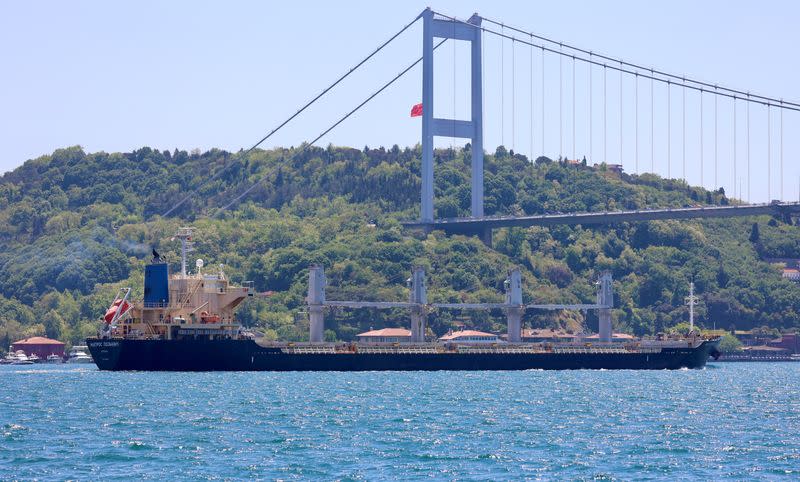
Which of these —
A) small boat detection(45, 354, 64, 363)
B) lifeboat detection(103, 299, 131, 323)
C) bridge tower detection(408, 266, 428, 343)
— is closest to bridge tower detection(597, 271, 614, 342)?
bridge tower detection(408, 266, 428, 343)

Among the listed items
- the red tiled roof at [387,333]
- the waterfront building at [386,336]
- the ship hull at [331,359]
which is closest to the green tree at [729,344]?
the red tiled roof at [387,333]

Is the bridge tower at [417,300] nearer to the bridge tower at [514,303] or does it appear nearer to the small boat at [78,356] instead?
the bridge tower at [514,303]

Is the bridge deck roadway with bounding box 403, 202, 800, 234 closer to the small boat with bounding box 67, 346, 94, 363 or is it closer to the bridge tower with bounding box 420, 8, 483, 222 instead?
the bridge tower with bounding box 420, 8, 483, 222

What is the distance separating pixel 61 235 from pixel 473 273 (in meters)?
43.5

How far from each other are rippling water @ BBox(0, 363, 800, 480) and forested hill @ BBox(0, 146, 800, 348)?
4889 centimetres

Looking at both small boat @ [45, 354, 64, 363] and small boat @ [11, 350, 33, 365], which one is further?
small boat @ [45, 354, 64, 363]

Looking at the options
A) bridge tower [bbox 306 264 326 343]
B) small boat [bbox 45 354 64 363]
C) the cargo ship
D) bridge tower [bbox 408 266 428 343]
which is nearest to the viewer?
the cargo ship

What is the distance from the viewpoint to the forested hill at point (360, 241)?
121000 mm

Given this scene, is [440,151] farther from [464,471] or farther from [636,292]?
[464,471]

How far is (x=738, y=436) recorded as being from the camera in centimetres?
4216

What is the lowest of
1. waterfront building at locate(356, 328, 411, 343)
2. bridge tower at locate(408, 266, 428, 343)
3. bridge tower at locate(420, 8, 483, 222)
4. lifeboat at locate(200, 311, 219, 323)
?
waterfront building at locate(356, 328, 411, 343)

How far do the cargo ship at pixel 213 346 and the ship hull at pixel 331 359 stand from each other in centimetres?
5

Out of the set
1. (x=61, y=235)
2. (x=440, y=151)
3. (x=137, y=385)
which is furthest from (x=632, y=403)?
(x=440, y=151)

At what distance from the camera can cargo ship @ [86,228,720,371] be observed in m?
74.1
